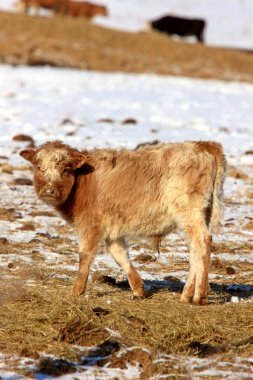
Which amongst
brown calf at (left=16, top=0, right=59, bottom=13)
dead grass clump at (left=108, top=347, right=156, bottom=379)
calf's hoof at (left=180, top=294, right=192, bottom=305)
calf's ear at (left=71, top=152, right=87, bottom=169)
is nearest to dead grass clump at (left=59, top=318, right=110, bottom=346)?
dead grass clump at (left=108, top=347, right=156, bottom=379)

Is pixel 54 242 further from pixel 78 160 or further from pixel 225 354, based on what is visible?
pixel 225 354

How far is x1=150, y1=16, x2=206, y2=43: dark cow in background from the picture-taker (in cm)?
5253

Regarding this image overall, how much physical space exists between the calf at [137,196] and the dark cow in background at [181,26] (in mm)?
44180

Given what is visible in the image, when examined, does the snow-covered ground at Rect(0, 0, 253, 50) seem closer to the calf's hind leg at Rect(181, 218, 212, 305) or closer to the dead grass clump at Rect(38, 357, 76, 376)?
the calf's hind leg at Rect(181, 218, 212, 305)

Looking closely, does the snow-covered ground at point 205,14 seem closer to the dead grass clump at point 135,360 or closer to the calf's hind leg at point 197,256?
the calf's hind leg at point 197,256

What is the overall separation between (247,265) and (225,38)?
51135 mm

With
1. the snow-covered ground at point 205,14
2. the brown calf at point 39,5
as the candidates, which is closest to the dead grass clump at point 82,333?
the brown calf at point 39,5

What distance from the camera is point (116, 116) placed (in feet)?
71.7

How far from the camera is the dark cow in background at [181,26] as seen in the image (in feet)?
172

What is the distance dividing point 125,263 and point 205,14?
57.2m

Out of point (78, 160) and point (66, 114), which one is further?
point (66, 114)

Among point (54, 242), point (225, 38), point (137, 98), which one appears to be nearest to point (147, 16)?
point (225, 38)

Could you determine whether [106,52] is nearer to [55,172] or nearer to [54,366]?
[55,172]

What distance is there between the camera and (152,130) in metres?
19.8
